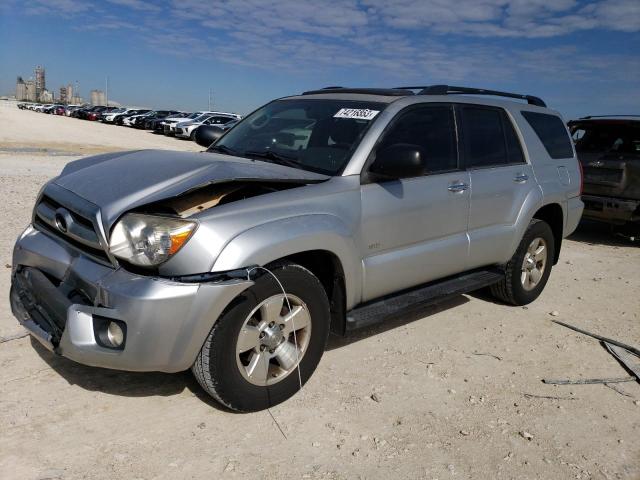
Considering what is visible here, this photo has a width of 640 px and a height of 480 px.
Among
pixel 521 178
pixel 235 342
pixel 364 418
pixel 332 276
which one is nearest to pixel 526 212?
pixel 521 178

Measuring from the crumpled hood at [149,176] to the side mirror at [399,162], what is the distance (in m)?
0.36

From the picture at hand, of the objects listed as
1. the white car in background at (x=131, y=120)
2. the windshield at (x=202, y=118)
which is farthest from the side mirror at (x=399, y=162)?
the white car in background at (x=131, y=120)

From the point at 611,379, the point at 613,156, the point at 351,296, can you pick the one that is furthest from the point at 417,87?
the point at 613,156

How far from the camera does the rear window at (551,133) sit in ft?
17.5

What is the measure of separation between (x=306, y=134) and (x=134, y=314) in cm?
196

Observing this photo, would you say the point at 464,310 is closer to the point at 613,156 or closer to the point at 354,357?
the point at 354,357

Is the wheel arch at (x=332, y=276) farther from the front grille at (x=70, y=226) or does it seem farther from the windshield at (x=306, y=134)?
the front grille at (x=70, y=226)

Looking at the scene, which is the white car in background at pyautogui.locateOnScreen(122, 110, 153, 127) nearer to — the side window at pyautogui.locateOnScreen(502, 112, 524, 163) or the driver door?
the side window at pyautogui.locateOnScreen(502, 112, 524, 163)

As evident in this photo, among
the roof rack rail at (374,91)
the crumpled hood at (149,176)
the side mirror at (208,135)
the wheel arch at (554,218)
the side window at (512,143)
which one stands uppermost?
the roof rack rail at (374,91)

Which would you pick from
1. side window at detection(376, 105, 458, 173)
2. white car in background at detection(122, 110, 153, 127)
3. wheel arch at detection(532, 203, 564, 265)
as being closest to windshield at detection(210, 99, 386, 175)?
side window at detection(376, 105, 458, 173)

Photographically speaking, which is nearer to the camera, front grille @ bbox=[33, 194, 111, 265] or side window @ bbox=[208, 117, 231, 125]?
front grille @ bbox=[33, 194, 111, 265]

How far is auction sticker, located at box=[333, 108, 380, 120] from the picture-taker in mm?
3887

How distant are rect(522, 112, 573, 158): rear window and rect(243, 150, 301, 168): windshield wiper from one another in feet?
8.35

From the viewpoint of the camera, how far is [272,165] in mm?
3730
